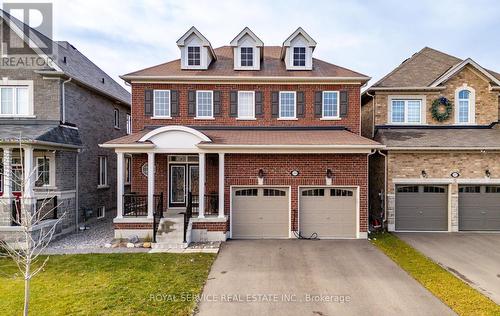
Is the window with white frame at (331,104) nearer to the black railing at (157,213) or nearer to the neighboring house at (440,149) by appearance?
the neighboring house at (440,149)

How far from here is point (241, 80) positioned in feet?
42.7

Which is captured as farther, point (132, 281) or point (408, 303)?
point (132, 281)

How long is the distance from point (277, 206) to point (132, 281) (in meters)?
6.35

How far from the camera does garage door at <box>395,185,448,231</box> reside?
42.3 ft

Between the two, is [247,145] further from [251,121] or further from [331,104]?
[331,104]

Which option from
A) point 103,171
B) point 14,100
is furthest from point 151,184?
point 14,100

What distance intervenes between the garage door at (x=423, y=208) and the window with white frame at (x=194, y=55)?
1120cm

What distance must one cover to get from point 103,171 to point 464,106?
1928 centimetres

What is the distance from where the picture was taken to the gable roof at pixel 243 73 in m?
12.8

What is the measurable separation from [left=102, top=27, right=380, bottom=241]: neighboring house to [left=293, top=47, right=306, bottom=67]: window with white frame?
0.16 feet

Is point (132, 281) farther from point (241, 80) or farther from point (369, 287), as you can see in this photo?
point (241, 80)

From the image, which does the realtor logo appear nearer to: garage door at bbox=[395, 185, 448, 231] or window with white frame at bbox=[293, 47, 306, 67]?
→ window with white frame at bbox=[293, 47, 306, 67]

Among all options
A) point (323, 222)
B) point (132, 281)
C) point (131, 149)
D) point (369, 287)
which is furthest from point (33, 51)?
point (369, 287)

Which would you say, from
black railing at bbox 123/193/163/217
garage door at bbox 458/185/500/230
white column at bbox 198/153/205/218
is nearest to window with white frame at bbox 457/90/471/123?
garage door at bbox 458/185/500/230
